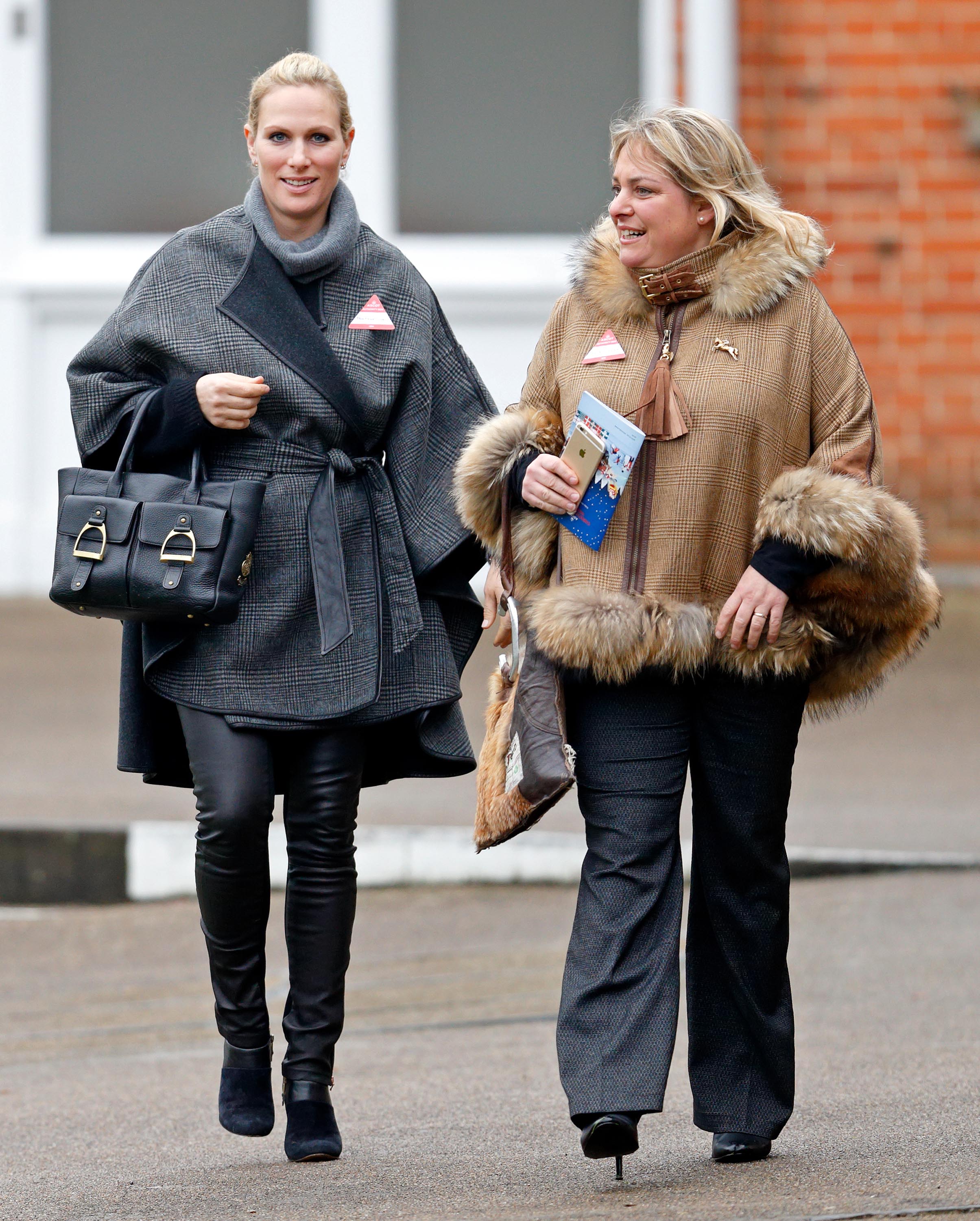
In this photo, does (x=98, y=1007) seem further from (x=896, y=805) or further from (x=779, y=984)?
(x=896, y=805)

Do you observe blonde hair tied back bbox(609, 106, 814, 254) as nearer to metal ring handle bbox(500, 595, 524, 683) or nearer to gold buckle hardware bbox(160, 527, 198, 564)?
metal ring handle bbox(500, 595, 524, 683)

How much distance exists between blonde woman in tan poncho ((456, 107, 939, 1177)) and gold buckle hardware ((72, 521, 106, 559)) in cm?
79

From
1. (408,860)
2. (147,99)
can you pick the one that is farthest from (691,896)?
(147,99)

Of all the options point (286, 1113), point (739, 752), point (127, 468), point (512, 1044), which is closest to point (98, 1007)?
point (512, 1044)

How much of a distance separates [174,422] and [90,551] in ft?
0.94

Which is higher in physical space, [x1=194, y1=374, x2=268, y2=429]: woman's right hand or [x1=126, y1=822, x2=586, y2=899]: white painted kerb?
[x1=194, y1=374, x2=268, y2=429]: woman's right hand

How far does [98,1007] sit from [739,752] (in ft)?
8.25

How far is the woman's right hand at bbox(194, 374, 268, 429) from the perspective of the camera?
3.92 meters

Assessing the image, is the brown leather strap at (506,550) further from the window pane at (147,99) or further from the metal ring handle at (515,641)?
the window pane at (147,99)

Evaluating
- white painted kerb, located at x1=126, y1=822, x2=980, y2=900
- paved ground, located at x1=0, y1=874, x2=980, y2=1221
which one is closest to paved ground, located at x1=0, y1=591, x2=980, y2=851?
white painted kerb, located at x1=126, y1=822, x2=980, y2=900

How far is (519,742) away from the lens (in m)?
3.80

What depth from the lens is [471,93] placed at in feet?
35.4

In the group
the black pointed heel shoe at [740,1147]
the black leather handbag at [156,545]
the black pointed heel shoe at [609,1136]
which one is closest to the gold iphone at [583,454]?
the black leather handbag at [156,545]

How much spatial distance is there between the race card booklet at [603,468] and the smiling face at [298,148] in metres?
0.69
